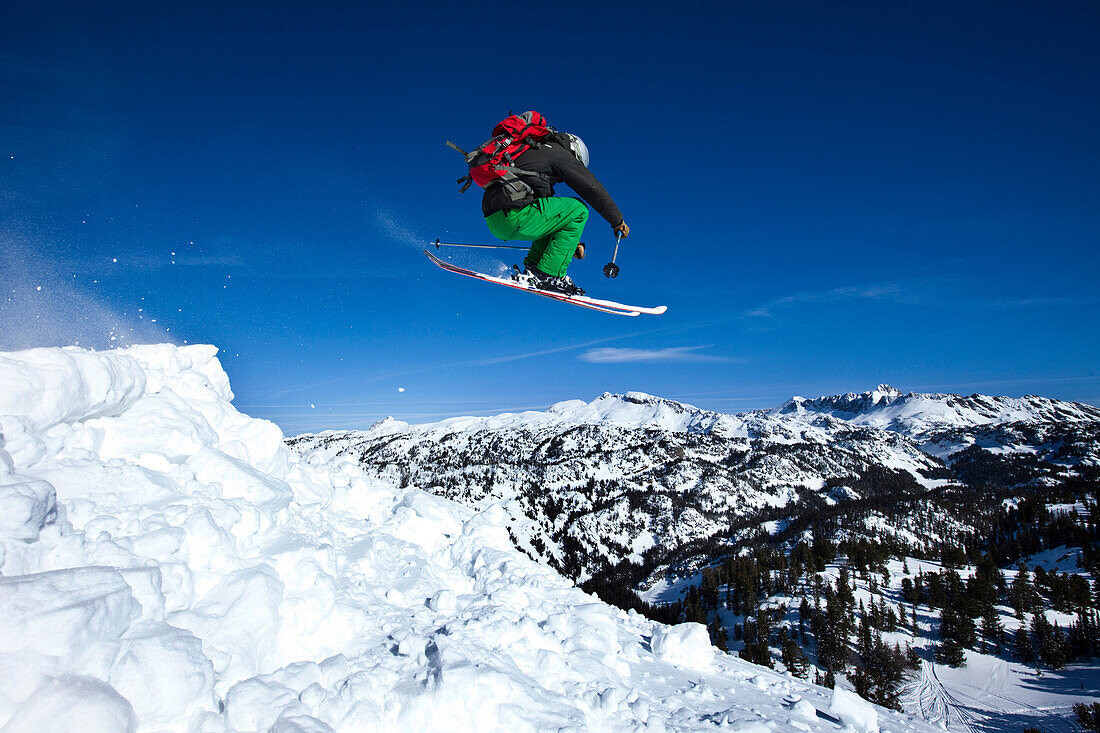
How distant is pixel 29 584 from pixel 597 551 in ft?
571

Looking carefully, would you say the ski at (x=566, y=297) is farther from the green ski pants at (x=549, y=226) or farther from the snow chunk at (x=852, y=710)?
the snow chunk at (x=852, y=710)

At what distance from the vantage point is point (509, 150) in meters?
7.41

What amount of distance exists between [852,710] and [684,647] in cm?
342

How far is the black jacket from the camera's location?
7555 mm

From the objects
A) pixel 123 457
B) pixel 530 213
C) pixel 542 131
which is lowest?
pixel 123 457

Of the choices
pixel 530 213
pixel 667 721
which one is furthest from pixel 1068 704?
pixel 530 213

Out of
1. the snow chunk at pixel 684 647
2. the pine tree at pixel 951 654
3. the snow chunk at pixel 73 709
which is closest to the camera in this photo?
the snow chunk at pixel 73 709

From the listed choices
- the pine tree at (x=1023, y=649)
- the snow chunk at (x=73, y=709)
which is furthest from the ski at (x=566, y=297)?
the pine tree at (x=1023, y=649)

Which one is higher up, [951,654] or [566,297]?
[566,297]

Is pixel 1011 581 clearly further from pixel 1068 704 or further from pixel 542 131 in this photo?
pixel 542 131

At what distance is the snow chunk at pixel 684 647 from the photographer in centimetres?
1066

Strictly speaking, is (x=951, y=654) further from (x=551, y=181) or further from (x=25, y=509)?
(x=25, y=509)

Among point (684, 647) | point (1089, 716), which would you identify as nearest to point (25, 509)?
point (684, 647)

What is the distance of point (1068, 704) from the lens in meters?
63.7
